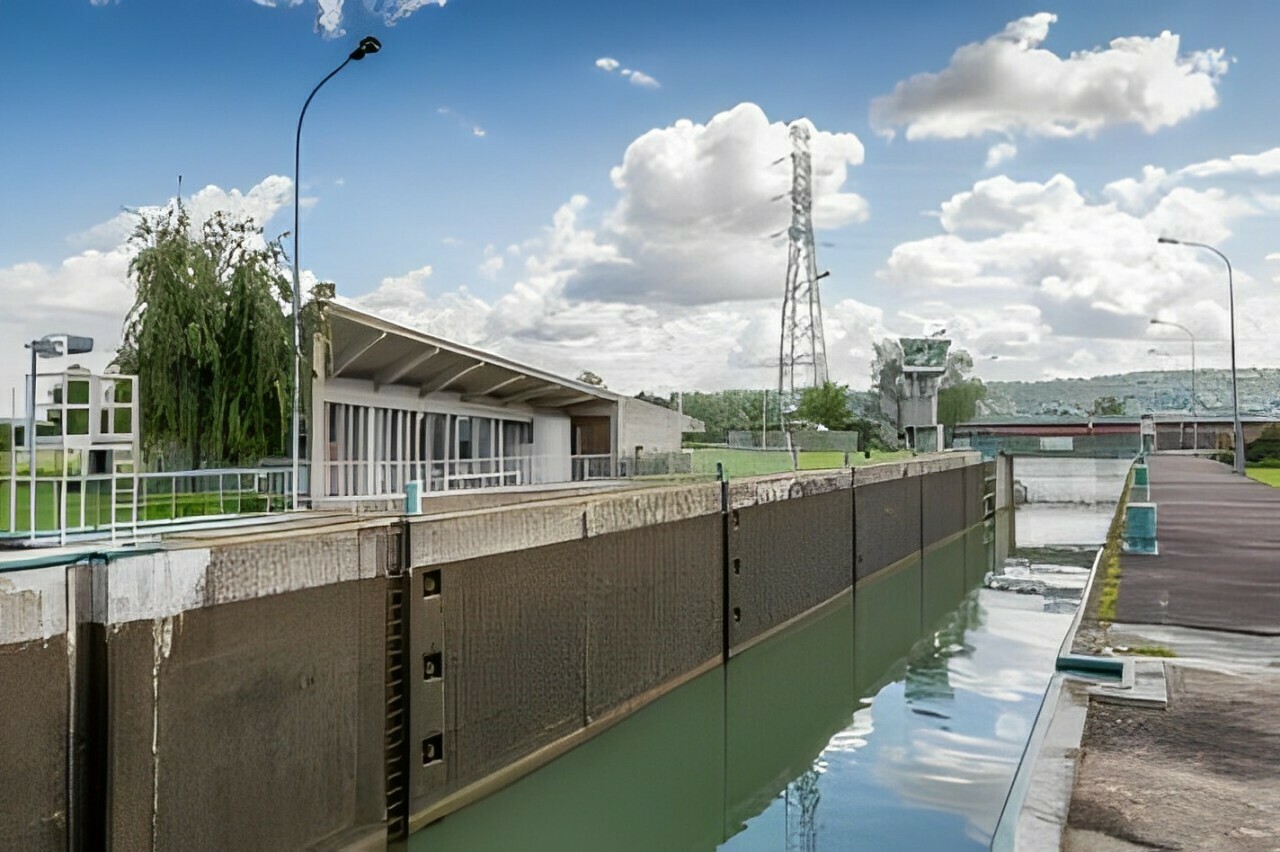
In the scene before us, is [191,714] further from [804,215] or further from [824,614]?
[804,215]

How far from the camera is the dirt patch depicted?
22.4ft

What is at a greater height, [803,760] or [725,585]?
[725,585]

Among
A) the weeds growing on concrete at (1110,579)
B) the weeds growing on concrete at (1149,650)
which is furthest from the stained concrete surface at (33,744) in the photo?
the weeds growing on concrete at (1110,579)

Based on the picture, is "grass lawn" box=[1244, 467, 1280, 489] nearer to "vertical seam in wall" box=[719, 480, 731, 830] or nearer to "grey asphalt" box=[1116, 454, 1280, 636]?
"grey asphalt" box=[1116, 454, 1280, 636]

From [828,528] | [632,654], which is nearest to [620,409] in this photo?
[828,528]

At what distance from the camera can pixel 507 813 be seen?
11.8 m

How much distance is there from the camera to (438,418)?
2812 cm

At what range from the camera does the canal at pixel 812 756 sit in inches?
470

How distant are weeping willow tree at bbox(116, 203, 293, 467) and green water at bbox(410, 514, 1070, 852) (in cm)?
1160

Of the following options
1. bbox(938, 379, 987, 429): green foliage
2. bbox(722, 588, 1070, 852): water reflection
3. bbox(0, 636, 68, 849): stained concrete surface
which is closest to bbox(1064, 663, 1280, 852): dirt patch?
bbox(722, 588, 1070, 852): water reflection

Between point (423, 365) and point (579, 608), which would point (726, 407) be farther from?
point (579, 608)

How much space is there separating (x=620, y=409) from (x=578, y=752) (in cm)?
2340

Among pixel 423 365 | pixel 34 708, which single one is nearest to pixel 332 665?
pixel 34 708

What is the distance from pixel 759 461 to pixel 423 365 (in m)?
8.02
